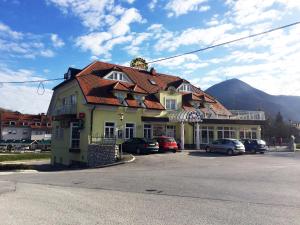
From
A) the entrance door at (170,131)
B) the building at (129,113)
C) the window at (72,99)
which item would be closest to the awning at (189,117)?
the building at (129,113)

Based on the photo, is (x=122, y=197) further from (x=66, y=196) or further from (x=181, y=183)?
(x=181, y=183)

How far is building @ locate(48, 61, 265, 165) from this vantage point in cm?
3209

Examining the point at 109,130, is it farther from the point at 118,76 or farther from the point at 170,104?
the point at 170,104

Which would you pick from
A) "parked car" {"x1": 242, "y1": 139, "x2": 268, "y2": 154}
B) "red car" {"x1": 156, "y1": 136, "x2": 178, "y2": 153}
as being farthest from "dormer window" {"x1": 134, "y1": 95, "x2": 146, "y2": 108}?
"parked car" {"x1": 242, "y1": 139, "x2": 268, "y2": 154}

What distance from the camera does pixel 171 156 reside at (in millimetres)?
27875

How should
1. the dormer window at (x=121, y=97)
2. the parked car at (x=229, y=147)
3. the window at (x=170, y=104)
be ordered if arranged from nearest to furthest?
the parked car at (x=229, y=147) < the dormer window at (x=121, y=97) < the window at (x=170, y=104)

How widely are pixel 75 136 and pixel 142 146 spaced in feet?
25.6

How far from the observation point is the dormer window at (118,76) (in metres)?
35.7

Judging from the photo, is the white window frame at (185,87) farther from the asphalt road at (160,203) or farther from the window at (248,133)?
the asphalt road at (160,203)

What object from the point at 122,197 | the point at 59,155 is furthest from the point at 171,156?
the point at 122,197

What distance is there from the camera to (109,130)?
32.7 meters

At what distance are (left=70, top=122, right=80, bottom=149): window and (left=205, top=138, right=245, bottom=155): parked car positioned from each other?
43.8 ft

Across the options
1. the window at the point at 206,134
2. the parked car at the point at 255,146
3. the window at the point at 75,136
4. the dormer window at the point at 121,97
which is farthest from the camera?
the window at the point at 206,134

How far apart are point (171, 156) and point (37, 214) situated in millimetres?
20048
